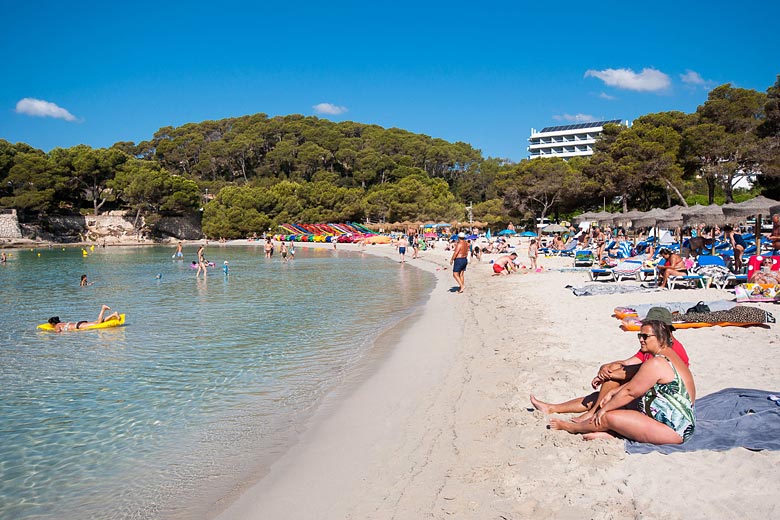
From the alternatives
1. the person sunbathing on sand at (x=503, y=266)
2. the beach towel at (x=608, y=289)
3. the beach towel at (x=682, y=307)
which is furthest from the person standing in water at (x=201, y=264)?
the beach towel at (x=682, y=307)

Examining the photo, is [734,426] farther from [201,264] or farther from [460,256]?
[201,264]

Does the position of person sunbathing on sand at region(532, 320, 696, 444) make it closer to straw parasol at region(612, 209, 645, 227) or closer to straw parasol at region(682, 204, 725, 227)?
straw parasol at region(682, 204, 725, 227)

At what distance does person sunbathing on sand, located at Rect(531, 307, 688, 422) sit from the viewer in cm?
370

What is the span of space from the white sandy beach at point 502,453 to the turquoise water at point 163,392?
550 mm

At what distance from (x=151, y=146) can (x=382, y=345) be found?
87.9m

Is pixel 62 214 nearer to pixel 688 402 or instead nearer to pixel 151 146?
pixel 151 146

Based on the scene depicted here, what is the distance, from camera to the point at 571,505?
2.90m

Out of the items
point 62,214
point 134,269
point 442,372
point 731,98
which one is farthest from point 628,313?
point 62,214

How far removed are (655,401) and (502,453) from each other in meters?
1.00

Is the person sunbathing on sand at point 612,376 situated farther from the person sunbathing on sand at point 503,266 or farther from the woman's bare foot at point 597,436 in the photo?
the person sunbathing on sand at point 503,266

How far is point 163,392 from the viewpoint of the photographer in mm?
6082

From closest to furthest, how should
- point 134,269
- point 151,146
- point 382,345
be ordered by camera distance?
point 382,345, point 134,269, point 151,146

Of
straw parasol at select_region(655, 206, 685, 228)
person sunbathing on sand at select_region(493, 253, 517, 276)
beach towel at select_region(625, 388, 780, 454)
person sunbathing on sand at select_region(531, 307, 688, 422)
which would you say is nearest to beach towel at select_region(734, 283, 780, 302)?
beach towel at select_region(625, 388, 780, 454)

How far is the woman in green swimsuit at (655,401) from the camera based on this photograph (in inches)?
132
